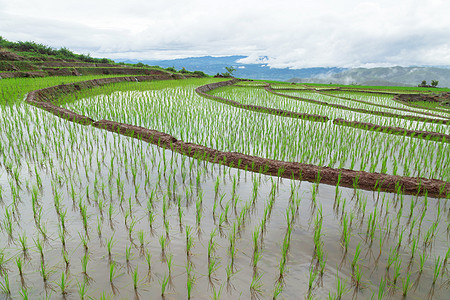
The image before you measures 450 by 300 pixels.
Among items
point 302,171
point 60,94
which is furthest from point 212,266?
point 60,94

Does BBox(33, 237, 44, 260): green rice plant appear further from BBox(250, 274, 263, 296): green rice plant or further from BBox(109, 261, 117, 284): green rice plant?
BBox(250, 274, 263, 296): green rice plant

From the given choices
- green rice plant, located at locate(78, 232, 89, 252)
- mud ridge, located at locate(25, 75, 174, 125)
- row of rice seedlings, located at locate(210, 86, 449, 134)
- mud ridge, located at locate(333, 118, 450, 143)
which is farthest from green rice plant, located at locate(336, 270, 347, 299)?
row of rice seedlings, located at locate(210, 86, 449, 134)

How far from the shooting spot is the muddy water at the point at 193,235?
138 centimetres

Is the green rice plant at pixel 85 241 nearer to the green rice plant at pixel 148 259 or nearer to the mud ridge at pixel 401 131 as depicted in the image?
the green rice plant at pixel 148 259

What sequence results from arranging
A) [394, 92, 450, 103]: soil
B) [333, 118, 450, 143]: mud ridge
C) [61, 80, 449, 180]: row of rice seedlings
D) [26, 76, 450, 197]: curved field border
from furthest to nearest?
[394, 92, 450, 103]: soil, [333, 118, 450, 143]: mud ridge, [61, 80, 449, 180]: row of rice seedlings, [26, 76, 450, 197]: curved field border

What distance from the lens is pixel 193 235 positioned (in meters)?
1.79

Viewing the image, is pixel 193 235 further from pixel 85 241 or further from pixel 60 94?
pixel 60 94

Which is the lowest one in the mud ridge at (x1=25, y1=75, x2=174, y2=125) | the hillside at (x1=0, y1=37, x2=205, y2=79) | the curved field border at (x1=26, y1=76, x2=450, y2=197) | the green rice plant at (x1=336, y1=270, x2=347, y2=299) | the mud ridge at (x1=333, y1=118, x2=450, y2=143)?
the green rice plant at (x1=336, y1=270, x2=347, y2=299)

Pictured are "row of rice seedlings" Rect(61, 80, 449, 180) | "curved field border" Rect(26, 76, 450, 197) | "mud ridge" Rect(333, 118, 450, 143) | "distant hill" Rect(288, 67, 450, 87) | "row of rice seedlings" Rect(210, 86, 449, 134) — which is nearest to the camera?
"curved field border" Rect(26, 76, 450, 197)

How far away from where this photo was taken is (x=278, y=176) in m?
2.64

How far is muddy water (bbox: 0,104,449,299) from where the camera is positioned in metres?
1.38

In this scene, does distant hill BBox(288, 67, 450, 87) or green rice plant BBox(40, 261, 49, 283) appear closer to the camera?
green rice plant BBox(40, 261, 49, 283)

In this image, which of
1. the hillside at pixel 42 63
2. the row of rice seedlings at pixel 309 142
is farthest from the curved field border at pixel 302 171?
the hillside at pixel 42 63

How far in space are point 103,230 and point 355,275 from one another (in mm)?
1653
